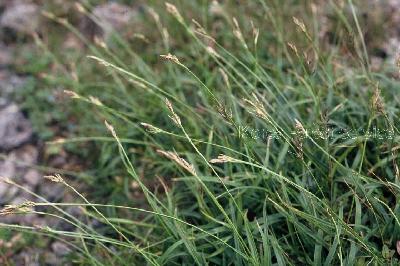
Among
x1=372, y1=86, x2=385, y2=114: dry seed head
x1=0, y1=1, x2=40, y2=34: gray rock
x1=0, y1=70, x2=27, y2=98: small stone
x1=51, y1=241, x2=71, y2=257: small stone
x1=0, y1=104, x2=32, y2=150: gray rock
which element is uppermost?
x1=372, y1=86, x2=385, y2=114: dry seed head

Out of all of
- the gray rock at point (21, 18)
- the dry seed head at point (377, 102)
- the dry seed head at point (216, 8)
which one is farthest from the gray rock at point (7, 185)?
the dry seed head at point (377, 102)

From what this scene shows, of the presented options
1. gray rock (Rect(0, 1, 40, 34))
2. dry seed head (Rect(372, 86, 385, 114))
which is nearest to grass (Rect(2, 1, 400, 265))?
dry seed head (Rect(372, 86, 385, 114))

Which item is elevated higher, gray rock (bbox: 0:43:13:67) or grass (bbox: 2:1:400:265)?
grass (bbox: 2:1:400:265)

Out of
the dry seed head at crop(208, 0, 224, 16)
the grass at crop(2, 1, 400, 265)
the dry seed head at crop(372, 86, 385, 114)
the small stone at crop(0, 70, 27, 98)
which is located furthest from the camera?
the small stone at crop(0, 70, 27, 98)

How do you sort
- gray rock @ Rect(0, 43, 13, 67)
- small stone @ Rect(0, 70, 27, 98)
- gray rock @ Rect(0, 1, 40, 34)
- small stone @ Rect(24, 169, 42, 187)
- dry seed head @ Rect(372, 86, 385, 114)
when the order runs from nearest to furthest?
1. dry seed head @ Rect(372, 86, 385, 114)
2. small stone @ Rect(24, 169, 42, 187)
3. small stone @ Rect(0, 70, 27, 98)
4. gray rock @ Rect(0, 43, 13, 67)
5. gray rock @ Rect(0, 1, 40, 34)

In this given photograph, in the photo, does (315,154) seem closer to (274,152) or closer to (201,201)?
(274,152)

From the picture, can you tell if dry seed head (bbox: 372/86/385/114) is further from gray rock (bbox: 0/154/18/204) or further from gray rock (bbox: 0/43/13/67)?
gray rock (bbox: 0/43/13/67)

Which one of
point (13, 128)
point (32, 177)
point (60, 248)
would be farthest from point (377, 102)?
point (13, 128)
